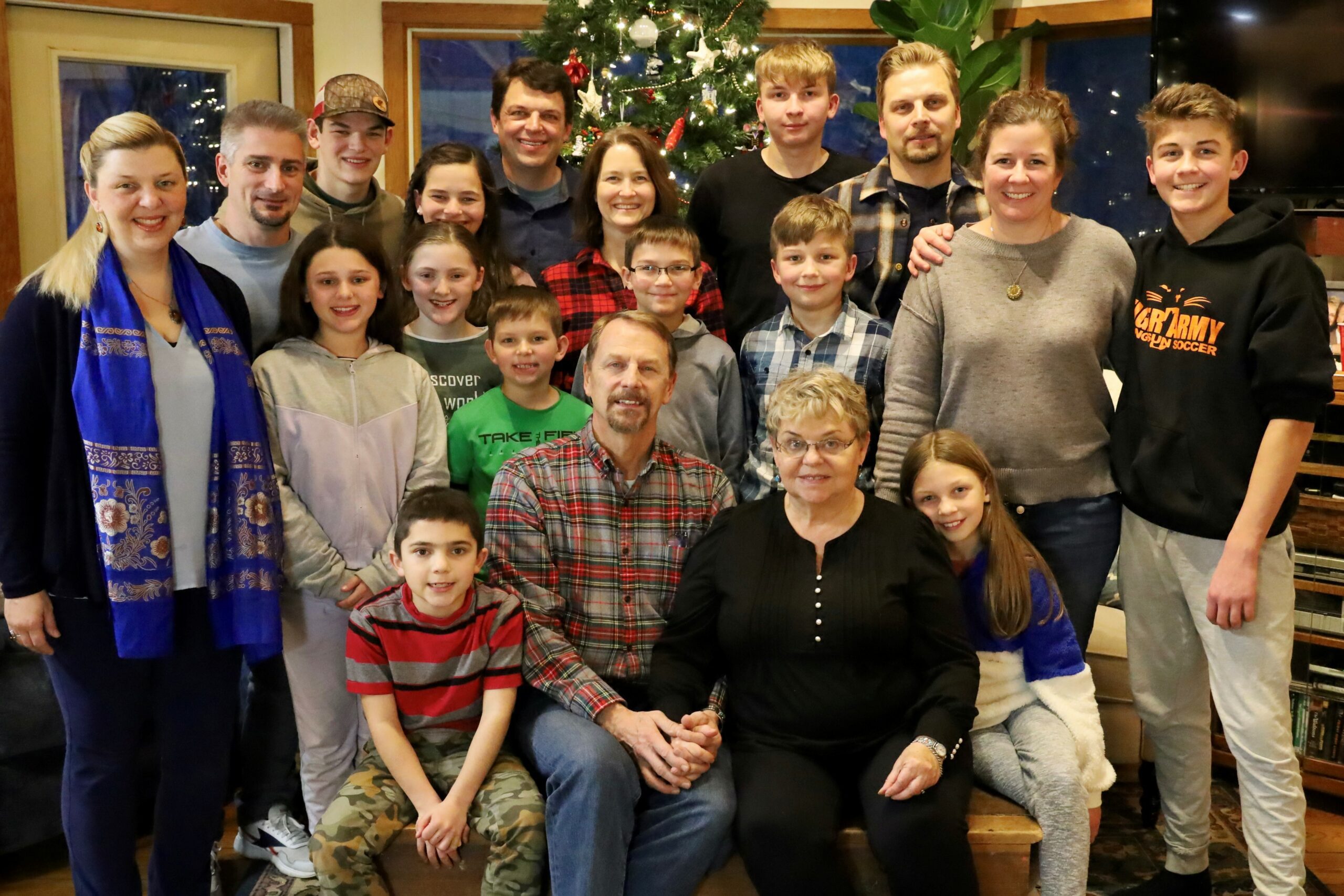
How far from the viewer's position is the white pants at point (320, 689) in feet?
8.21

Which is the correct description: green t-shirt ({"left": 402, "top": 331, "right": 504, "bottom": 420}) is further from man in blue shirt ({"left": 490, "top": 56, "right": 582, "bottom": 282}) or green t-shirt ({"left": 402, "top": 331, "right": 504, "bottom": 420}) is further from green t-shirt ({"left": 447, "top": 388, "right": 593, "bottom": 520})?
man in blue shirt ({"left": 490, "top": 56, "right": 582, "bottom": 282})

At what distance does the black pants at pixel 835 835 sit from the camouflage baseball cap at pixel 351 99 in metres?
1.88

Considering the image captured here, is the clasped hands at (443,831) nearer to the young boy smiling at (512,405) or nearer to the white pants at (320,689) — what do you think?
the white pants at (320,689)

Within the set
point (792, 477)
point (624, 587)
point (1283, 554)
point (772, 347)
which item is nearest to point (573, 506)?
point (624, 587)

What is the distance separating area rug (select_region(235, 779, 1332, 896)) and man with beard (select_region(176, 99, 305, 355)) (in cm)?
122

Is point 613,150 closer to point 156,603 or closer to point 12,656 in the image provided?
point 156,603

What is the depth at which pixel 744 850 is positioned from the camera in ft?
6.83

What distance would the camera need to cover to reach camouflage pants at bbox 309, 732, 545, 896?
2.10 metres

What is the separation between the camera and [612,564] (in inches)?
94.0

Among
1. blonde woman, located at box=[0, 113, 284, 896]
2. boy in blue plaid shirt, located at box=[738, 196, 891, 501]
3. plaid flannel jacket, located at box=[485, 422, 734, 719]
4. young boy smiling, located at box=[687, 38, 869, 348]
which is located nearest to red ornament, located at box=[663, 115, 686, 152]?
young boy smiling, located at box=[687, 38, 869, 348]

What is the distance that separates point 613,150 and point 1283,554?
5.81ft

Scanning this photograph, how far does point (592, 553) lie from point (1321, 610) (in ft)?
7.04

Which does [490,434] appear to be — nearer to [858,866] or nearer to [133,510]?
[133,510]

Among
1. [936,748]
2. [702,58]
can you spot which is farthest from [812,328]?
[702,58]
